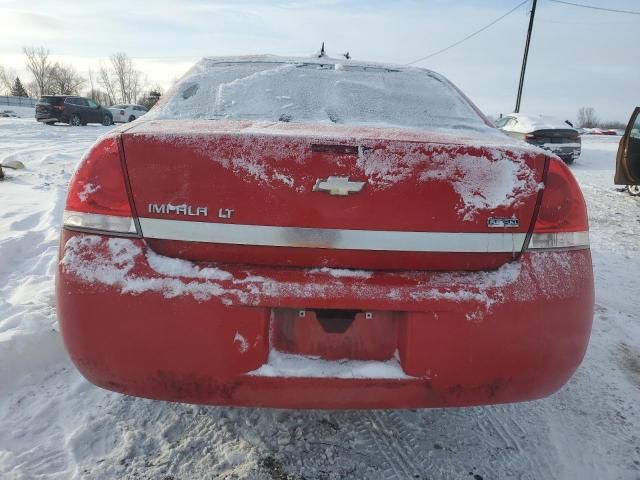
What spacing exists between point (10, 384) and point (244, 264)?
1468 millimetres

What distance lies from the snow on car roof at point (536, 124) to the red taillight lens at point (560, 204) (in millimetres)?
11487

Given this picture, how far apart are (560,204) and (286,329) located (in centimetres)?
99

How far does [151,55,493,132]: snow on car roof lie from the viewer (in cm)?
201

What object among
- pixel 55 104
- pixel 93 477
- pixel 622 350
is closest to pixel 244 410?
pixel 93 477

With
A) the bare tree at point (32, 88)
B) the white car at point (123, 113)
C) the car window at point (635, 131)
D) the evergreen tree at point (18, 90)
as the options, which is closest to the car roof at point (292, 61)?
the car window at point (635, 131)

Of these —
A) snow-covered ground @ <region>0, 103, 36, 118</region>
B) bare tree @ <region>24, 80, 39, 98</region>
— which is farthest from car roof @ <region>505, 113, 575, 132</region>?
bare tree @ <region>24, 80, 39, 98</region>

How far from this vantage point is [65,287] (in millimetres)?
1456

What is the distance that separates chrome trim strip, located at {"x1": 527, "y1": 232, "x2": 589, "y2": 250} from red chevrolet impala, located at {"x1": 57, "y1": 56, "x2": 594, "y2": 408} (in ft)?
0.12

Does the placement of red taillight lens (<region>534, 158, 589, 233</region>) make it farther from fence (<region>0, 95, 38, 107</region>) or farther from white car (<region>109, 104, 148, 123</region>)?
fence (<region>0, 95, 38, 107</region>)

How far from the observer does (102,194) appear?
1479mm

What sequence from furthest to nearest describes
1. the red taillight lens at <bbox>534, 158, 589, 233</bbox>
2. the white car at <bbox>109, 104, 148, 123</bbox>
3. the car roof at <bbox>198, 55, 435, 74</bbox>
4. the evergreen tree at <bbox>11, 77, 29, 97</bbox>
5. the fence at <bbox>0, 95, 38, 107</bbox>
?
the evergreen tree at <bbox>11, 77, 29, 97</bbox> → the fence at <bbox>0, 95, 38, 107</bbox> → the white car at <bbox>109, 104, 148, 123</bbox> → the car roof at <bbox>198, 55, 435, 74</bbox> → the red taillight lens at <bbox>534, 158, 589, 233</bbox>

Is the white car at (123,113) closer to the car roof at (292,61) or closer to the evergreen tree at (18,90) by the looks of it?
the car roof at (292,61)

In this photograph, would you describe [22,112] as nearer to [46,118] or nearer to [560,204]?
[46,118]

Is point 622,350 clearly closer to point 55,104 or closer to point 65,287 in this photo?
point 65,287
